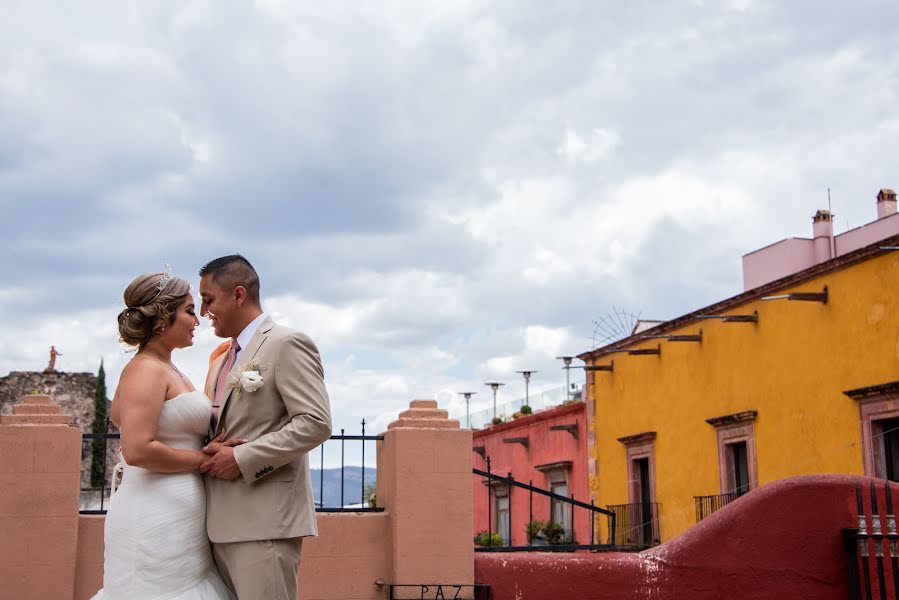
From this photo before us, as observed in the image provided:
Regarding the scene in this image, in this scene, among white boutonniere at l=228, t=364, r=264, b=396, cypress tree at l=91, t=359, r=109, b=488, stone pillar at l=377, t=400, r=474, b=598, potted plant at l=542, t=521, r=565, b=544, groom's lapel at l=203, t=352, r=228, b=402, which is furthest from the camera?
cypress tree at l=91, t=359, r=109, b=488

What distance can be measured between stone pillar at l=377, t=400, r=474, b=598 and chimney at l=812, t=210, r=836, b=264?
2027 cm

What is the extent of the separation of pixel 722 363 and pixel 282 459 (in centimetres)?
1903

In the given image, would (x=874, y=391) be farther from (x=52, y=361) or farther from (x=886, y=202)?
(x=52, y=361)

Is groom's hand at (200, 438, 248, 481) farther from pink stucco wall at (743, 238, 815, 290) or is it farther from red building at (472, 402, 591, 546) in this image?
pink stucco wall at (743, 238, 815, 290)

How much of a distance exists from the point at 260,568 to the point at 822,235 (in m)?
24.1

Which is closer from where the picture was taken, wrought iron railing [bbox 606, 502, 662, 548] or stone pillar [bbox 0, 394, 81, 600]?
stone pillar [bbox 0, 394, 81, 600]

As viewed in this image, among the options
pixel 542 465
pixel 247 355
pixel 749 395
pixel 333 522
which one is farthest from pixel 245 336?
pixel 542 465

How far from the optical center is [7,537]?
6.20 meters

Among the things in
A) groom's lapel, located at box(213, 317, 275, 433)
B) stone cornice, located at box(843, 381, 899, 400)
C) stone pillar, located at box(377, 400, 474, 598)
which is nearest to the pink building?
stone cornice, located at box(843, 381, 899, 400)

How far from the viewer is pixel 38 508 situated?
6.28 m

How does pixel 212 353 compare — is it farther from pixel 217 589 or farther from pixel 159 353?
pixel 217 589

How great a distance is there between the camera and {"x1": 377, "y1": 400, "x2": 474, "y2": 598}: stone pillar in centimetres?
665

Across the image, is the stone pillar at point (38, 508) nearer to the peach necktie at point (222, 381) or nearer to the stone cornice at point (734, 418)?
the peach necktie at point (222, 381)

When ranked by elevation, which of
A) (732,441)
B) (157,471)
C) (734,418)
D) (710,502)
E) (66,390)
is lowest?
(710,502)
